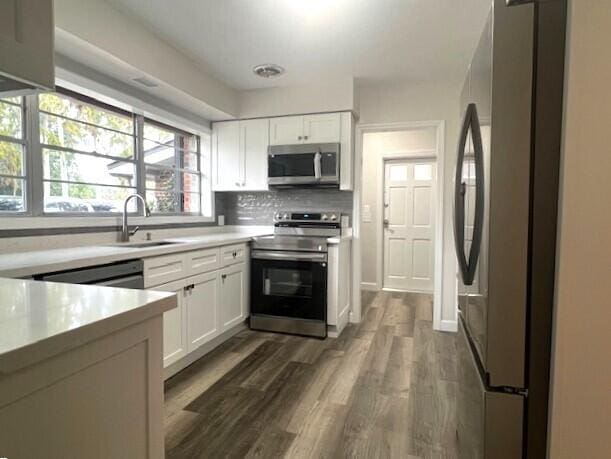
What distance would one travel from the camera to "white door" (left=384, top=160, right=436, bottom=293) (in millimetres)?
5031

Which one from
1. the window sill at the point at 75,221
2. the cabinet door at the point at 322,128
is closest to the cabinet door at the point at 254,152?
the cabinet door at the point at 322,128

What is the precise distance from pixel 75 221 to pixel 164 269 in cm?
68

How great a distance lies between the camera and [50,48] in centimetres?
114

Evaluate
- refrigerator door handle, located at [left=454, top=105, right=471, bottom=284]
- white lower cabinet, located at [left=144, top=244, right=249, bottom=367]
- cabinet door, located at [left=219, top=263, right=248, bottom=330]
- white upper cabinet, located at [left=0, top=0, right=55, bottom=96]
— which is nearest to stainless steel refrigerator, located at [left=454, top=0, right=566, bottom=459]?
refrigerator door handle, located at [left=454, top=105, right=471, bottom=284]

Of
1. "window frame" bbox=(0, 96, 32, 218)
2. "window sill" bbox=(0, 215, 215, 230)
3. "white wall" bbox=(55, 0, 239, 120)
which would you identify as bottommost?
"window sill" bbox=(0, 215, 215, 230)

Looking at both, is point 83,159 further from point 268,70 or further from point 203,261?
point 268,70

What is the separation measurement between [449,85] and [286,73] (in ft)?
5.21

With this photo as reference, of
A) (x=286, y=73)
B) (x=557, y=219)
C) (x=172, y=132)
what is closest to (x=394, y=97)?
(x=286, y=73)

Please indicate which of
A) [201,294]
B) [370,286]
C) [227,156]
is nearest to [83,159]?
[201,294]

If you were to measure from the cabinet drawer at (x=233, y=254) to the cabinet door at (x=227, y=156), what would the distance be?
0.84 meters

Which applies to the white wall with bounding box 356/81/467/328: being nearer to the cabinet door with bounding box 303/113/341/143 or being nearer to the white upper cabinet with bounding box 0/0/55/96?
the cabinet door with bounding box 303/113/341/143

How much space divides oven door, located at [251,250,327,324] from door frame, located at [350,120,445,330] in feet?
2.10

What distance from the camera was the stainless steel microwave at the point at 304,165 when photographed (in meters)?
3.38

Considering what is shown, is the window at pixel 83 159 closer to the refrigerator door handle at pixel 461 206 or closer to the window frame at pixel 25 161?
the window frame at pixel 25 161
